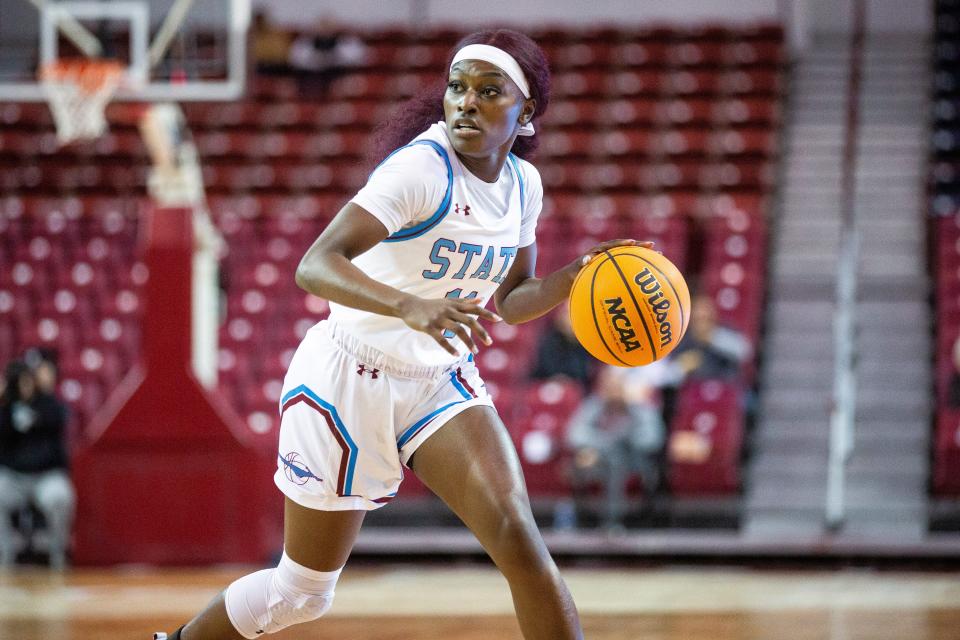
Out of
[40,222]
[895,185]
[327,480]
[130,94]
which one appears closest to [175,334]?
[130,94]

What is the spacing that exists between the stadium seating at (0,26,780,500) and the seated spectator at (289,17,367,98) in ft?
0.51

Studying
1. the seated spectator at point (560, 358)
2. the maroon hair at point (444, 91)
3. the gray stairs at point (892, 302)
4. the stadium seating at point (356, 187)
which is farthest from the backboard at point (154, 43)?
the maroon hair at point (444, 91)

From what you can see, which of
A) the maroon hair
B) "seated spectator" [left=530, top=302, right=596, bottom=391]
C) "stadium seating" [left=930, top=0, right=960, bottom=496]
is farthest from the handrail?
the maroon hair

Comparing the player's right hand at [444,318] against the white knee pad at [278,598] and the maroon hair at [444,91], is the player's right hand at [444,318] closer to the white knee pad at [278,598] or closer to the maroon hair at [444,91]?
the maroon hair at [444,91]

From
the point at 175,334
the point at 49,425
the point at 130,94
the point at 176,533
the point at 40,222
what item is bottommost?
the point at 176,533

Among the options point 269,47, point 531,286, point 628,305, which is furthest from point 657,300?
point 269,47

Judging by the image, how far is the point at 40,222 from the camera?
12.1m

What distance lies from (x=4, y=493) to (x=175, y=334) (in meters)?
1.45

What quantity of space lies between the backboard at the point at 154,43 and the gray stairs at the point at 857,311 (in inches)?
183

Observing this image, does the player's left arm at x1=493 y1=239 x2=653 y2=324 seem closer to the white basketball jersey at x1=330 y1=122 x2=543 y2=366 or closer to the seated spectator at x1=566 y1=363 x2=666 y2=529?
the white basketball jersey at x1=330 y1=122 x2=543 y2=366

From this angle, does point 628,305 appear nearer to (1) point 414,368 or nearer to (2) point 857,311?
(1) point 414,368

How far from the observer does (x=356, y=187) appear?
1163 centimetres

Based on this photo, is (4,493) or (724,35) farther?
(724,35)

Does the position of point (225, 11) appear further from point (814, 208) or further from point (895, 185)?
point (895, 185)
